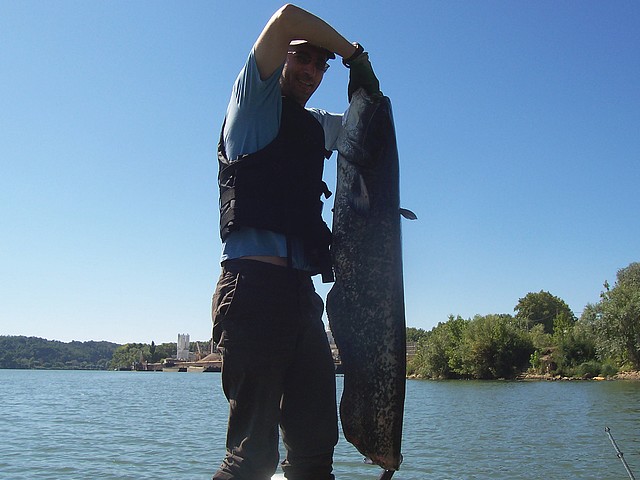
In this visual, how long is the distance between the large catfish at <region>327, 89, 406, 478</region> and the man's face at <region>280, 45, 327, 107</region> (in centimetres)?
54

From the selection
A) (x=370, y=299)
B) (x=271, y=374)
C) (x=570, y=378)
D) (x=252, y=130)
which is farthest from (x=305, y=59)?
(x=570, y=378)

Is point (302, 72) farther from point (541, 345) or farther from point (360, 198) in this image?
point (541, 345)

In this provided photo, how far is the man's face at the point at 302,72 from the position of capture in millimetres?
3994

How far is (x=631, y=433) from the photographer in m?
24.0

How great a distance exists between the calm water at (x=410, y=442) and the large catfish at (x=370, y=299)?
43.3ft

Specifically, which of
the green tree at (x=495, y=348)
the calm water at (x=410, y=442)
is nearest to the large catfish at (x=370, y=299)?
the calm water at (x=410, y=442)

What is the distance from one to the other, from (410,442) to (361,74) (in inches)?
834

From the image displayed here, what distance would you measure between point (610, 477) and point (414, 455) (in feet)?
19.8

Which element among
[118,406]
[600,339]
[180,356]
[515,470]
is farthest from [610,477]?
[180,356]

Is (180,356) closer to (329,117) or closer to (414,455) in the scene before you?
(414,455)

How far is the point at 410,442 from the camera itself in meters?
23.0

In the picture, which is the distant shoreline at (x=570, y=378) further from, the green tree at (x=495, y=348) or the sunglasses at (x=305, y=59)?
the sunglasses at (x=305, y=59)

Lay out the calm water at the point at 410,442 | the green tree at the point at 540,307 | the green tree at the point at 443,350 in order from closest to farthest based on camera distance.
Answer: the calm water at the point at 410,442 → the green tree at the point at 443,350 → the green tree at the point at 540,307

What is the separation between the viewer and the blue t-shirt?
11.9 feet
